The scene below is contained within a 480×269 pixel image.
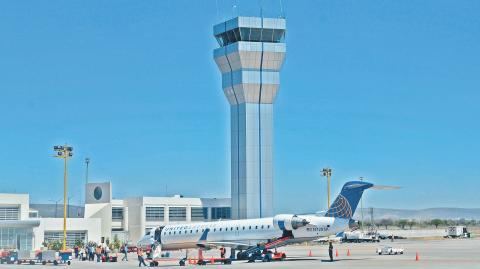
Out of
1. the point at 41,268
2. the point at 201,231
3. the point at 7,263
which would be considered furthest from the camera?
the point at 201,231

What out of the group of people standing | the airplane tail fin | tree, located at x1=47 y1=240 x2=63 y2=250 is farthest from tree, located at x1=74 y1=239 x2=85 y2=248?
the airplane tail fin

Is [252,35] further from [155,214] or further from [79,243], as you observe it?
[79,243]

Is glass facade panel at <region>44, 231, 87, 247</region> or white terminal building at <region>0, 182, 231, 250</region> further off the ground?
white terminal building at <region>0, 182, 231, 250</region>

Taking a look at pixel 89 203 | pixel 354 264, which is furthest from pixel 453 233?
pixel 354 264

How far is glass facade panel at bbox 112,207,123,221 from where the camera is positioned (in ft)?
395

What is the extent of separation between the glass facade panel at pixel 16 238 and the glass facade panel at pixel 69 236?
5694 mm

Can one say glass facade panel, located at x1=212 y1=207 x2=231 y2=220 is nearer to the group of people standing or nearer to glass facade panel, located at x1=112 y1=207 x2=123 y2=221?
glass facade panel, located at x1=112 y1=207 x2=123 y2=221

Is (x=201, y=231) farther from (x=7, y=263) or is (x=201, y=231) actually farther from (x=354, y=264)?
(x=354, y=264)

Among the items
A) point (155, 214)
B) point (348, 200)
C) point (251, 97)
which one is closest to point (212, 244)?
point (348, 200)

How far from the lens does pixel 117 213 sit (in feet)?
398

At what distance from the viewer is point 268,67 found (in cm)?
12494

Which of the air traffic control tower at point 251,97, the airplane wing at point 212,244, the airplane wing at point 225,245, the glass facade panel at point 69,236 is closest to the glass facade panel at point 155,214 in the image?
the air traffic control tower at point 251,97

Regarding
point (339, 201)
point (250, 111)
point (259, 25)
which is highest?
point (259, 25)

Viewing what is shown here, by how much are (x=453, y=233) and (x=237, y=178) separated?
39274 millimetres
